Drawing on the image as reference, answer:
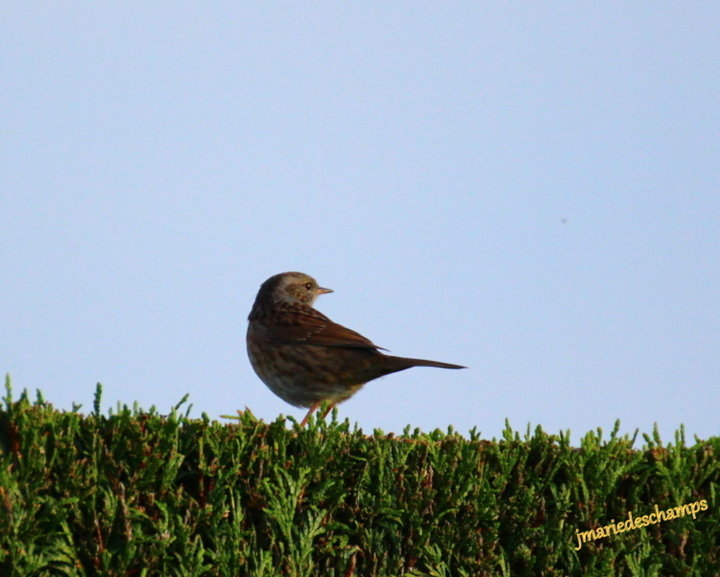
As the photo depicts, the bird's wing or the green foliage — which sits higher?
the bird's wing

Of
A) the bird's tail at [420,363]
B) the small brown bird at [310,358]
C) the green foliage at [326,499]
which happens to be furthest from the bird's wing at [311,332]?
the green foliage at [326,499]

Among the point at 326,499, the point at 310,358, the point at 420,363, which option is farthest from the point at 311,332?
the point at 326,499

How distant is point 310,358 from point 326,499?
4.05 m

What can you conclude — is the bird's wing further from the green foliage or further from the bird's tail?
the green foliage

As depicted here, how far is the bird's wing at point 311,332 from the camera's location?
995 cm

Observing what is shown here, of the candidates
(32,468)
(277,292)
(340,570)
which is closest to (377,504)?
(340,570)

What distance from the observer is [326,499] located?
603 centimetres

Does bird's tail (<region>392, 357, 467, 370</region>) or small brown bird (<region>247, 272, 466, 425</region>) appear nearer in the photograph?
bird's tail (<region>392, 357, 467, 370</region>)

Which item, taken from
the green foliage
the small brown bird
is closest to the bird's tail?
the small brown bird

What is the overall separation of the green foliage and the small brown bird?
104 inches

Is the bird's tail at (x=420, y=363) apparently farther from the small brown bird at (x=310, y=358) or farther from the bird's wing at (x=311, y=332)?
the bird's wing at (x=311, y=332)

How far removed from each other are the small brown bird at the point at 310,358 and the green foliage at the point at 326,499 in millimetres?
2639

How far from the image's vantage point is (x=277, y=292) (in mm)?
11453

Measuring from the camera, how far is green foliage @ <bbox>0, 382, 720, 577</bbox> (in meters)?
5.27
